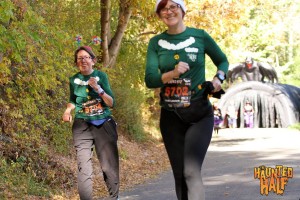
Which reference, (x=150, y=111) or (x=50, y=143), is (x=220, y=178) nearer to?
(x=50, y=143)

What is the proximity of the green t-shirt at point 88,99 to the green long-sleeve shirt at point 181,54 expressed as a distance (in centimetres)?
163

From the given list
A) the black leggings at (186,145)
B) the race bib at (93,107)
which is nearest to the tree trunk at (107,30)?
the race bib at (93,107)

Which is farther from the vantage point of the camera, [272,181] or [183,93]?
[272,181]

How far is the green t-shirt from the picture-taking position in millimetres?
7090

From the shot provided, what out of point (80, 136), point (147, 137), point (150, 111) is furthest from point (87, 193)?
point (150, 111)

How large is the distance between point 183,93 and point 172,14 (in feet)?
2.09

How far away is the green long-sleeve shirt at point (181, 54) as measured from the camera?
5.46 metres

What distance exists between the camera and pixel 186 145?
217 inches

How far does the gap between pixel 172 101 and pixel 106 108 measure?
1.76m

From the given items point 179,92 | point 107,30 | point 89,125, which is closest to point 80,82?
point 89,125

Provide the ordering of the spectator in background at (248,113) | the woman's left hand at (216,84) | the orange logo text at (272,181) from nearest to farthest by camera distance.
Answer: the woman's left hand at (216,84)
the orange logo text at (272,181)
the spectator in background at (248,113)

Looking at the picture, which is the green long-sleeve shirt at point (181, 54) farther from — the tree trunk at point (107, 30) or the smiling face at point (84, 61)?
the tree trunk at point (107, 30)

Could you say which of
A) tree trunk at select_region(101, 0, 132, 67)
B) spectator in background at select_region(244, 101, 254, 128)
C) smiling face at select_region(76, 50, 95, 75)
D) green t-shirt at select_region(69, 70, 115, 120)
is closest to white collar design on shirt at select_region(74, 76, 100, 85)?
green t-shirt at select_region(69, 70, 115, 120)

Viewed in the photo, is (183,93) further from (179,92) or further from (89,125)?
(89,125)
